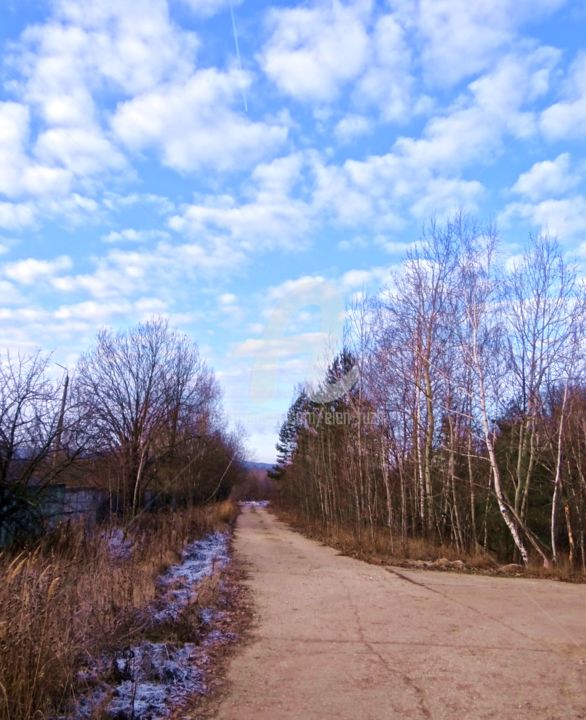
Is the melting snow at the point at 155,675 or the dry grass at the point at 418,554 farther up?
the dry grass at the point at 418,554

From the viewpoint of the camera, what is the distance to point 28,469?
14766mm

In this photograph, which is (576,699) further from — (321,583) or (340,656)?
(321,583)

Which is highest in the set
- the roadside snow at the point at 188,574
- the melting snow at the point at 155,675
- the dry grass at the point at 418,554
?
the dry grass at the point at 418,554

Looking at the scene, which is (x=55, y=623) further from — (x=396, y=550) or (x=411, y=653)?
(x=396, y=550)

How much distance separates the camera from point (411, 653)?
6.35m

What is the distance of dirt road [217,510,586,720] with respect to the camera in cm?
481

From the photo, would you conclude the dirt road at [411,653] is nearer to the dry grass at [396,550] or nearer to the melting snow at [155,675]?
the melting snow at [155,675]

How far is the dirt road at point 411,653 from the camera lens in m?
4.81

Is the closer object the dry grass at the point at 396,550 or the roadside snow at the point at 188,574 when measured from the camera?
the roadside snow at the point at 188,574

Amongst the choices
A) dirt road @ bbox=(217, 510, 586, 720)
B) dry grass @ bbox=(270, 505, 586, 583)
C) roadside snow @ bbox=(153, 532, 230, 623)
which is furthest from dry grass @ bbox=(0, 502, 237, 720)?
dry grass @ bbox=(270, 505, 586, 583)

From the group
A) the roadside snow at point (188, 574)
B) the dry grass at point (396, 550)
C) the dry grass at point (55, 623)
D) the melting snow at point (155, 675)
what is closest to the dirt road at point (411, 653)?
the melting snow at point (155, 675)

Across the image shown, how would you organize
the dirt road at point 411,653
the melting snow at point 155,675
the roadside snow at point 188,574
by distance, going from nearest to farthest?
1. the melting snow at point 155,675
2. the dirt road at point 411,653
3. the roadside snow at point 188,574

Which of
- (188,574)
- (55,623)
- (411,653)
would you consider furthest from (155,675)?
(188,574)


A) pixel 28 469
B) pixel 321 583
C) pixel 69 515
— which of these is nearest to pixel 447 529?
pixel 321 583
